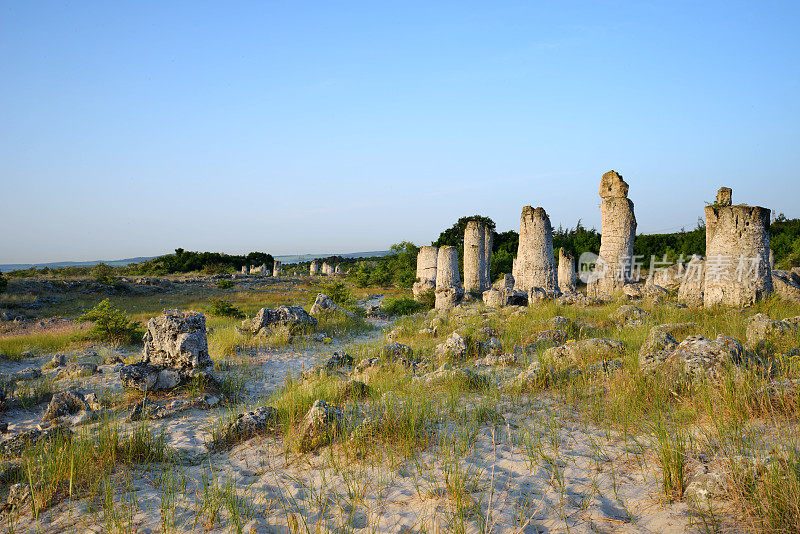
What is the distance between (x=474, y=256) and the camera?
883 inches

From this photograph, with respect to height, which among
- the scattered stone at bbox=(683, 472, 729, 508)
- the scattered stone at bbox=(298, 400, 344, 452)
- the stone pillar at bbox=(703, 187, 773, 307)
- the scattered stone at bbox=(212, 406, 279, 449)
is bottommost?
the scattered stone at bbox=(212, 406, 279, 449)

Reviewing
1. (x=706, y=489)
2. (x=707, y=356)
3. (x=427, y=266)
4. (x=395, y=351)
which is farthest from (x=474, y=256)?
(x=706, y=489)

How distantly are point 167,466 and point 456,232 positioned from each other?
1821 inches

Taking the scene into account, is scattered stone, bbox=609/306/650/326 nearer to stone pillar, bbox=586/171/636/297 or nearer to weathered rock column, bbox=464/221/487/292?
stone pillar, bbox=586/171/636/297

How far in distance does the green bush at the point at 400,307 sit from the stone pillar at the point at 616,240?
6.96 m

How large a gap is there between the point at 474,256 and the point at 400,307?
22.2 feet

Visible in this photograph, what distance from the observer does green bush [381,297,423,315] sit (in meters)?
17.1

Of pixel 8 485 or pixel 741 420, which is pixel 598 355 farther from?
pixel 8 485

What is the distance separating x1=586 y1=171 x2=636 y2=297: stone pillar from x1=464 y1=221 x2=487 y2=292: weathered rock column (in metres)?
6.96

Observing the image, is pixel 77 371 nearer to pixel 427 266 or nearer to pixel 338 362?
pixel 338 362

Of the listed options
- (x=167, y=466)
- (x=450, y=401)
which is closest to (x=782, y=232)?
(x=450, y=401)

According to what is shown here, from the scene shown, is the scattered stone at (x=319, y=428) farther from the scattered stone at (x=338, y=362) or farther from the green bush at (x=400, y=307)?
the green bush at (x=400, y=307)

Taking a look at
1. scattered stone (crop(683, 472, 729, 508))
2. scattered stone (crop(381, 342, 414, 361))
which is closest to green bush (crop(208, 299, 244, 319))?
scattered stone (crop(381, 342, 414, 361))

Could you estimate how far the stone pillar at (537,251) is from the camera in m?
17.0
